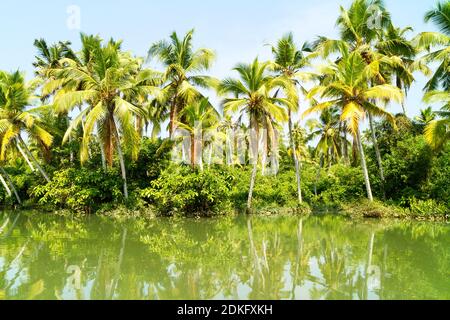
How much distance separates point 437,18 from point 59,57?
19.6m

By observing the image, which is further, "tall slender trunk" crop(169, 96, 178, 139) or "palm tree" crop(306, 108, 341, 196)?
"palm tree" crop(306, 108, 341, 196)

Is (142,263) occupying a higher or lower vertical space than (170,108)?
lower

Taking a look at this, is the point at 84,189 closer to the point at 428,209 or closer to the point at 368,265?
the point at 368,265

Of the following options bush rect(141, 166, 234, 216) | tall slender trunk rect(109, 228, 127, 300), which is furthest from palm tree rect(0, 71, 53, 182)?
tall slender trunk rect(109, 228, 127, 300)

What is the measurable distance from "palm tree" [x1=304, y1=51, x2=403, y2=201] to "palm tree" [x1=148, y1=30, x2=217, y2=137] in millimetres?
5347

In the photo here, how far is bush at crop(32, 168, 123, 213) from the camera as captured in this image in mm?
17984

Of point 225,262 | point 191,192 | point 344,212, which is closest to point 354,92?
point 344,212

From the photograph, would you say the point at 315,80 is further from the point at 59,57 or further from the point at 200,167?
the point at 59,57

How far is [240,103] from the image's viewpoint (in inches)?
696

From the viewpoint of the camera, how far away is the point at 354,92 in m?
17.0

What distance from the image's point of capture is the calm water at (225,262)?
20.1 ft

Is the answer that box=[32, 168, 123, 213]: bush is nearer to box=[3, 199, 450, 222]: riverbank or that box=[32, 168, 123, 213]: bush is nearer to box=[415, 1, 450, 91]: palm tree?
box=[3, 199, 450, 222]: riverbank
